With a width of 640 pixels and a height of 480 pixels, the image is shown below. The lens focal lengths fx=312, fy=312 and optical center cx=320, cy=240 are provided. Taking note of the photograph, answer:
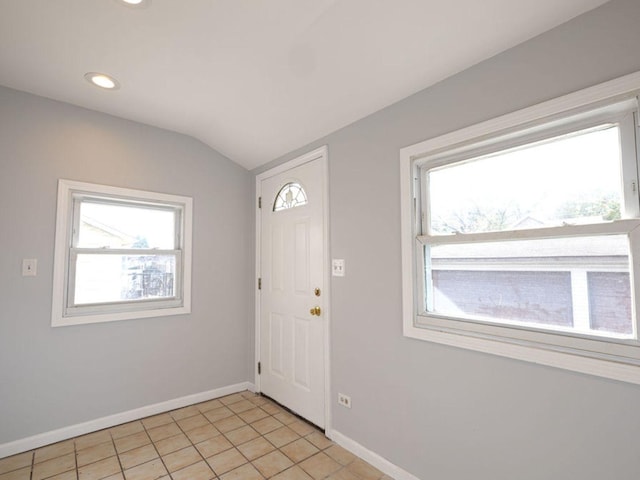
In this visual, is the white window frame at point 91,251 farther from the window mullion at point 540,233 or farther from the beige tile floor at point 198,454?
the window mullion at point 540,233

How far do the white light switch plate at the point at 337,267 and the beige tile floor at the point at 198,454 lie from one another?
48.1 inches

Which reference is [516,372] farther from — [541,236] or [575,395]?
[541,236]

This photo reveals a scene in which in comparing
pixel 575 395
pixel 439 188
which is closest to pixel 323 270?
pixel 439 188

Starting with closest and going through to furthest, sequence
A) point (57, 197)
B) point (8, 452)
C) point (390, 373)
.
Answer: point (390, 373) → point (8, 452) → point (57, 197)

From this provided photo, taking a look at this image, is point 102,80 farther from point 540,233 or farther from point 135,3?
point 540,233

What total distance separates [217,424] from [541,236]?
8.68 feet

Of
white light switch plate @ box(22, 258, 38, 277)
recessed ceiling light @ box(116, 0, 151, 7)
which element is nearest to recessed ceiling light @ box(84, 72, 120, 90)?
recessed ceiling light @ box(116, 0, 151, 7)

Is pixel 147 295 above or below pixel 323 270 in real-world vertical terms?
below

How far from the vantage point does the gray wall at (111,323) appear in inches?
86.1

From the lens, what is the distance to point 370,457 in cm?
202

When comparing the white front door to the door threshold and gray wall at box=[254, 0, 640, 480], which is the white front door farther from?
gray wall at box=[254, 0, 640, 480]

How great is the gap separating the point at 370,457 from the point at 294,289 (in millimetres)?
1335

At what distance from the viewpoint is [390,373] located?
196 cm

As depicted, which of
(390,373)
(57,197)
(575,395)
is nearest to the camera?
(575,395)
